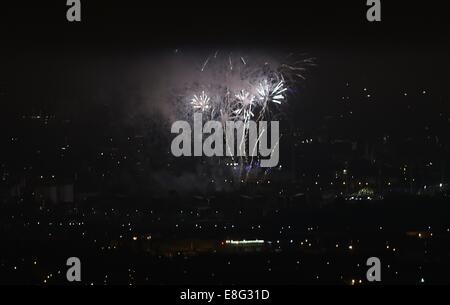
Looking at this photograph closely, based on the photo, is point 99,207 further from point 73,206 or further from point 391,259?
point 391,259

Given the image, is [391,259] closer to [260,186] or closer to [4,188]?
[260,186]

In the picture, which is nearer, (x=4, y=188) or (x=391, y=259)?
(x=391, y=259)
